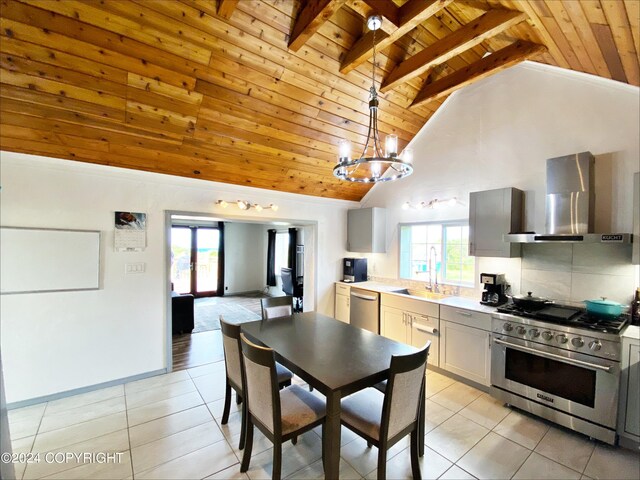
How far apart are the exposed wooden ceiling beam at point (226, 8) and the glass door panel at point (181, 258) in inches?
242

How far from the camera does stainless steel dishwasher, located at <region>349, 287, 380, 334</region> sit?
4152 millimetres

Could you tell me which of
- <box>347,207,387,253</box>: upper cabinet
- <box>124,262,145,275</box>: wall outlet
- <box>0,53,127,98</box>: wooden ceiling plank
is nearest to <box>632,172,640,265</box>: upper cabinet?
<box>347,207,387,253</box>: upper cabinet

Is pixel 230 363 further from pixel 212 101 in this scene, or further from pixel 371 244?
pixel 371 244

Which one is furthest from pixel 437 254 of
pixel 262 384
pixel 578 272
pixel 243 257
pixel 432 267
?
pixel 243 257

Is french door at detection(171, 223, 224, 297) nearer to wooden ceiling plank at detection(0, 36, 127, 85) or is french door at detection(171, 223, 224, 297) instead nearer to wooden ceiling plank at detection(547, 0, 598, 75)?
wooden ceiling plank at detection(0, 36, 127, 85)

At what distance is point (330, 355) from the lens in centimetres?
203

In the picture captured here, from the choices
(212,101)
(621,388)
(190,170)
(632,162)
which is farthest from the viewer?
(190,170)

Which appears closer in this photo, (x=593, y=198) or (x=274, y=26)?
(x=274, y=26)

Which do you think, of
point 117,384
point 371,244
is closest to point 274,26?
point 371,244

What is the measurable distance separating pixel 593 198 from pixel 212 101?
12.7ft

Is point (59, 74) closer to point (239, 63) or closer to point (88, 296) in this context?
point (239, 63)

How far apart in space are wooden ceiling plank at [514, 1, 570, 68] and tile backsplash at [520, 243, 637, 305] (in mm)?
1819

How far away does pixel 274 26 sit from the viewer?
2424mm

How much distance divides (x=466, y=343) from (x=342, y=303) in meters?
2.13
